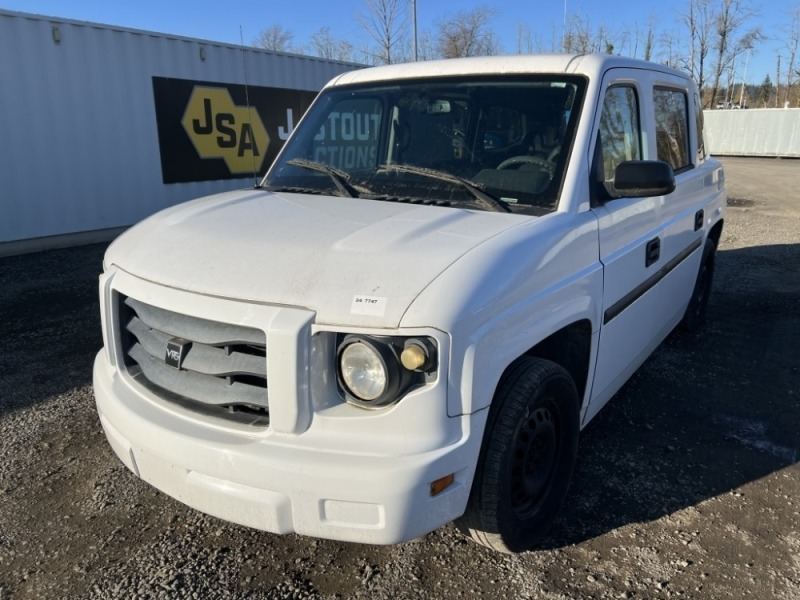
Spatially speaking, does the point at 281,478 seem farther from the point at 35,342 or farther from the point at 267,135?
the point at 267,135

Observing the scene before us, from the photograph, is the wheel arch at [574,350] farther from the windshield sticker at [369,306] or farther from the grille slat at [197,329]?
the grille slat at [197,329]

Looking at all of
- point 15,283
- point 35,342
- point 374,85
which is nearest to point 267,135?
point 15,283

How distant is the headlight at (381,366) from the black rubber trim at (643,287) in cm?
133

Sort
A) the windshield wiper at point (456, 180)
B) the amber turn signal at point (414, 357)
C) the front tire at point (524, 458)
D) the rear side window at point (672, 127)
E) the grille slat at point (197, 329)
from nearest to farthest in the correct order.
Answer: the amber turn signal at point (414, 357) → the grille slat at point (197, 329) → the front tire at point (524, 458) → the windshield wiper at point (456, 180) → the rear side window at point (672, 127)

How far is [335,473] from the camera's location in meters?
2.03

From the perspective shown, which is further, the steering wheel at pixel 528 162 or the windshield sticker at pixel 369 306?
the steering wheel at pixel 528 162

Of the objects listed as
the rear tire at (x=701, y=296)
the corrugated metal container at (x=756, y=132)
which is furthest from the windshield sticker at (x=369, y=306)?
the corrugated metal container at (x=756, y=132)

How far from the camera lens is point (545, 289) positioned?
97.7 inches

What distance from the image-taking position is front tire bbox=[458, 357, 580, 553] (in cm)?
234

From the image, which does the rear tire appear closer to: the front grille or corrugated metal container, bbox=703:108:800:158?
the front grille

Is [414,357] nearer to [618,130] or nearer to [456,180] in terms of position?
[456,180]

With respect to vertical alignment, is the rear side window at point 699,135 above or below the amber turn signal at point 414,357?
above

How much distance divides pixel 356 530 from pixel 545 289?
1132 millimetres

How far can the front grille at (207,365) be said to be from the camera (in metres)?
2.20
